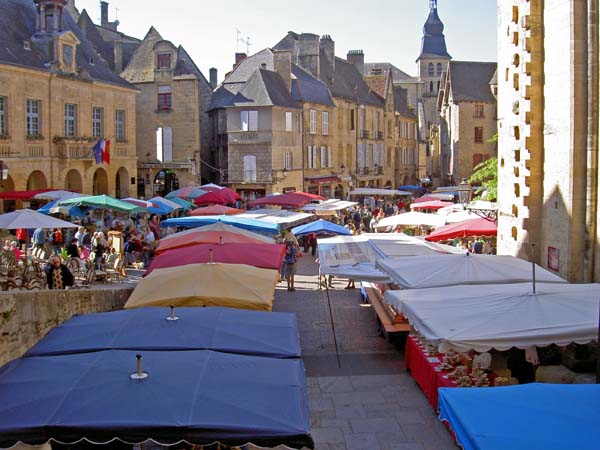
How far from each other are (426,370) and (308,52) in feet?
132

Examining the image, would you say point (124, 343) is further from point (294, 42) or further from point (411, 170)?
point (411, 170)

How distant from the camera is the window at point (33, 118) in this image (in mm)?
29594

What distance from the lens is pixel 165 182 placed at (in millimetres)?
43625

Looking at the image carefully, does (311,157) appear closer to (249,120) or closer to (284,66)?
(284,66)

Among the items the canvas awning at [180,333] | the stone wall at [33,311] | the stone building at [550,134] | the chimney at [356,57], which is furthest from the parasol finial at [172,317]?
the chimney at [356,57]

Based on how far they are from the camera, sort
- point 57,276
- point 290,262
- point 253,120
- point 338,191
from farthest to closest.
→ point 338,191, point 253,120, point 290,262, point 57,276

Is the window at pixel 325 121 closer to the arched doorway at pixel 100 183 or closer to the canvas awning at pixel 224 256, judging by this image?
the arched doorway at pixel 100 183

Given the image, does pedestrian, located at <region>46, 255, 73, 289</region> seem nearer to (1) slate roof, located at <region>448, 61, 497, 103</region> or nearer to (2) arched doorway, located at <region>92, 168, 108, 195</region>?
(2) arched doorway, located at <region>92, 168, 108, 195</region>

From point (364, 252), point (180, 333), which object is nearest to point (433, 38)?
point (364, 252)

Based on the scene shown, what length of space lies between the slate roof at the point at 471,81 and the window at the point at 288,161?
15.6 meters

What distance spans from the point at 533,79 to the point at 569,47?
1.52m

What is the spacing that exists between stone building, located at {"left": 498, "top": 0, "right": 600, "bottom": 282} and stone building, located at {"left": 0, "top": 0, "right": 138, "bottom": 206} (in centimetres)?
1916

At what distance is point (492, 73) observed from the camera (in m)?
54.4

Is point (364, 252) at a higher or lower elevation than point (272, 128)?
lower
